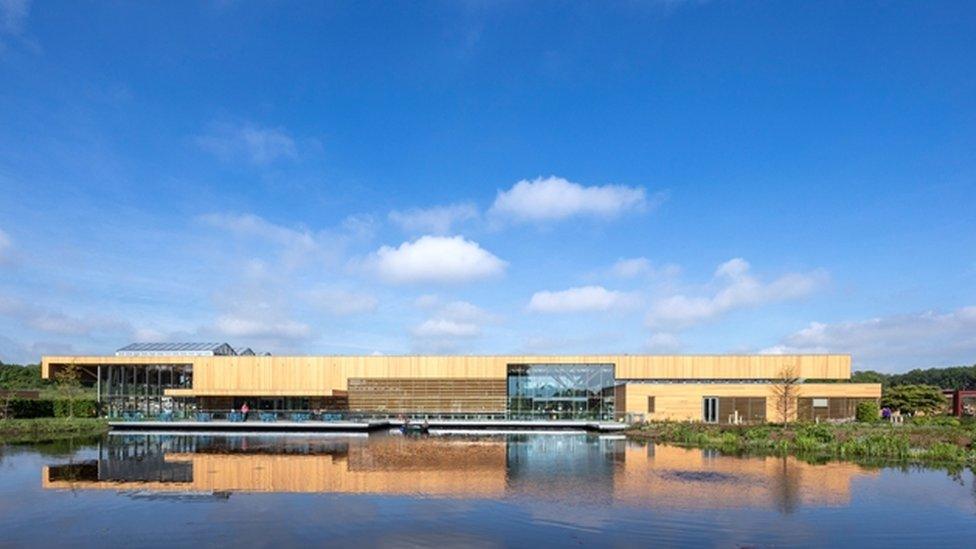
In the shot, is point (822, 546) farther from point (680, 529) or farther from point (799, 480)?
point (799, 480)

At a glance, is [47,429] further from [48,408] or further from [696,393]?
[696,393]

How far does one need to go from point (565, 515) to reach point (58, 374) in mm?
49267

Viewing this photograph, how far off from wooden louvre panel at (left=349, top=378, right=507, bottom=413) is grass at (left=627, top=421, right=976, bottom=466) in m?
14.0

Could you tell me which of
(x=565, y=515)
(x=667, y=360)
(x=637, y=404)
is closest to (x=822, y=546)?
(x=565, y=515)

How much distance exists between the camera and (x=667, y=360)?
52.0 m

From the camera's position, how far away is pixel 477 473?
22766 millimetres

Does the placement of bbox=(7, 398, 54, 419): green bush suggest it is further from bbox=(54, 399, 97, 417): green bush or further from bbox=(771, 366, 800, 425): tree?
bbox=(771, 366, 800, 425): tree

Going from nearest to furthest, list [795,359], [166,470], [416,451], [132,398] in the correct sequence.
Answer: [166,470]
[416,451]
[795,359]
[132,398]

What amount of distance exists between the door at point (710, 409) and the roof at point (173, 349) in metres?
35.8

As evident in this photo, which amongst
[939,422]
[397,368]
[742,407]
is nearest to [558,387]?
[397,368]

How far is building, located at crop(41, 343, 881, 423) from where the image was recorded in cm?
5172

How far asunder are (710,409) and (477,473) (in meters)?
27.9

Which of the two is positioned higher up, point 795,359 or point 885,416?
→ point 795,359

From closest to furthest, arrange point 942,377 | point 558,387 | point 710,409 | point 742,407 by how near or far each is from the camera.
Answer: point 742,407, point 710,409, point 558,387, point 942,377
